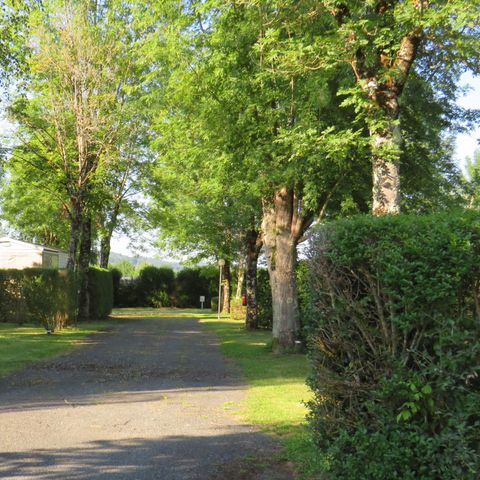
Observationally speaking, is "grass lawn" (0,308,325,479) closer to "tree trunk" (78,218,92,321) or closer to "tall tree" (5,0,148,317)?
"tree trunk" (78,218,92,321)

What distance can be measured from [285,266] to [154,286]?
37470 millimetres

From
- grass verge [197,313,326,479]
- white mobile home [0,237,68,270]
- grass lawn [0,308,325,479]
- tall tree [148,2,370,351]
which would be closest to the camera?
grass verge [197,313,326,479]

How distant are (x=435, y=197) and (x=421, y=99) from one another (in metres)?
3.52

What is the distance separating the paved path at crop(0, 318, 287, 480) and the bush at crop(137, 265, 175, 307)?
38521mm

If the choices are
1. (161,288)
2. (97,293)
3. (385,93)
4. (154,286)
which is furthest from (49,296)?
(161,288)

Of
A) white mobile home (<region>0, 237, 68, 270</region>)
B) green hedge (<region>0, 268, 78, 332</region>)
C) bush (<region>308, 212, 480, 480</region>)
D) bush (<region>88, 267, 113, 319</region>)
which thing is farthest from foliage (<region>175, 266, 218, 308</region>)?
bush (<region>308, 212, 480, 480</region>)

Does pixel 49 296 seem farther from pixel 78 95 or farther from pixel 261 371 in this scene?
pixel 261 371

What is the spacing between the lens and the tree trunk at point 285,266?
658 inches

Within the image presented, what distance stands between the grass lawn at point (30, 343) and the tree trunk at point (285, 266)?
20.1 ft

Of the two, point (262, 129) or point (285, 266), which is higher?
point (262, 129)

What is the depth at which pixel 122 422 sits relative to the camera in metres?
7.61

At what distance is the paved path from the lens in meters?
5.65

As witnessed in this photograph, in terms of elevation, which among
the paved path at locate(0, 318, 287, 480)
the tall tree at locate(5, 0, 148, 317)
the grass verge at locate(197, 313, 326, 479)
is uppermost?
the tall tree at locate(5, 0, 148, 317)

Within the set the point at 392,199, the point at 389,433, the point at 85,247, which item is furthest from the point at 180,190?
the point at 389,433
